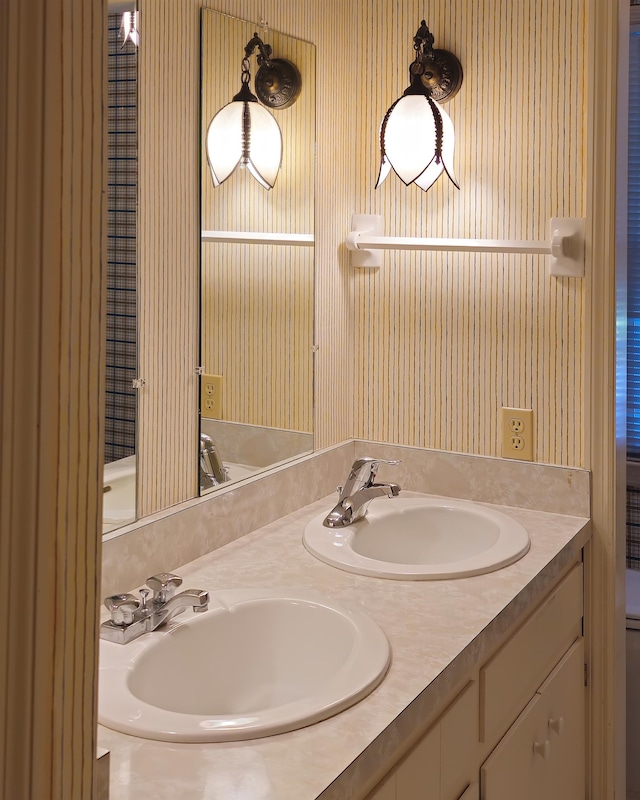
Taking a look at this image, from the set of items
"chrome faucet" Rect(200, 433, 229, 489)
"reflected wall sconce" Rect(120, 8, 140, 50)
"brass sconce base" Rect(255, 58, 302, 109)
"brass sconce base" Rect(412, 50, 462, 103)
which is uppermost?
"brass sconce base" Rect(412, 50, 462, 103)

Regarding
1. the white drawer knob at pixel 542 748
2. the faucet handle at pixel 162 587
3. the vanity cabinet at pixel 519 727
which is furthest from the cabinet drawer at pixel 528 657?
the faucet handle at pixel 162 587

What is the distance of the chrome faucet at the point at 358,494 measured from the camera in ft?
5.50

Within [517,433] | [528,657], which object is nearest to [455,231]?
[517,433]

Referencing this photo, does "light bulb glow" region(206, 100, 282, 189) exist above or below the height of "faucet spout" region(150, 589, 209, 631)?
above

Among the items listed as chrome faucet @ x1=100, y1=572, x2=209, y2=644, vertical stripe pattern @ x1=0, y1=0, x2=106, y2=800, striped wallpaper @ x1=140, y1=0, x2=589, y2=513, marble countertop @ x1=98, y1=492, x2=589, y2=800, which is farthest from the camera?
striped wallpaper @ x1=140, y1=0, x2=589, y2=513

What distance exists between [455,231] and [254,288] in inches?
19.5

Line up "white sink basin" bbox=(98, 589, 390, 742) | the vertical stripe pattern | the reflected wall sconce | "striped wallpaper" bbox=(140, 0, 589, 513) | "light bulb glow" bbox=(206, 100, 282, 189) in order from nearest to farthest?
the vertical stripe pattern, "white sink basin" bbox=(98, 589, 390, 742), the reflected wall sconce, "light bulb glow" bbox=(206, 100, 282, 189), "striped wallpaper" bbox=(140, 0, 589, 513)

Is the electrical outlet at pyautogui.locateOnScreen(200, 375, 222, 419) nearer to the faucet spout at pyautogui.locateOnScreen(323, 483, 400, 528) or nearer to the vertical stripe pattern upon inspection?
the faucet spout at pyautogui.locateOnScreen(323, 483, 400, 528)

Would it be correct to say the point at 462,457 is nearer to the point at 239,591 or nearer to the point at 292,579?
the point at 292,579

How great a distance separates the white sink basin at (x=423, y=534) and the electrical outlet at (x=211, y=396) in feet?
0.96

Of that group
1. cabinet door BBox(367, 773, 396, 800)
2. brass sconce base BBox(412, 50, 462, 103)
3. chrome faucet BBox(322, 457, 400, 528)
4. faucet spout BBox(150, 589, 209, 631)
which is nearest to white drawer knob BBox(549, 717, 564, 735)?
chrome faucet BBox(322, 457, 400, 528)

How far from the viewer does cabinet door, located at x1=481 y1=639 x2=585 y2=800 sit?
138cm

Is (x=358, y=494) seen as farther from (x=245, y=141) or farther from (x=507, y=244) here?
(x=245, y=141)

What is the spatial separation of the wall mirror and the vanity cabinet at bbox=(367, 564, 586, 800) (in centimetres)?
61
